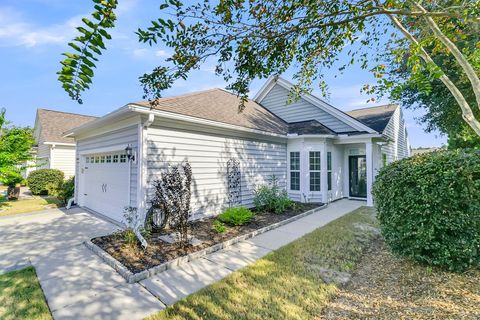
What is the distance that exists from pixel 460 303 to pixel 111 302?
4696 millimetres

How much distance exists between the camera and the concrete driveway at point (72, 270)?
3109mm

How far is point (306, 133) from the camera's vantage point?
409 inches

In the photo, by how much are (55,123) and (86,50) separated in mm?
21305

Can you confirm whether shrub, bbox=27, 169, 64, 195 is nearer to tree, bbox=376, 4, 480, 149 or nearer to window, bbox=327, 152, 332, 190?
window, bbox=327, 152, 332, 190

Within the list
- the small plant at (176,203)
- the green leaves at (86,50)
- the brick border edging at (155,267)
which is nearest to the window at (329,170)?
the brick border edging at (155,267)

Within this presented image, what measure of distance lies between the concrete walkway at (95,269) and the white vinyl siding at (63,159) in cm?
925

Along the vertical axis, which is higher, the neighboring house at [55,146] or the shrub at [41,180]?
the neighboring house at [55,146]

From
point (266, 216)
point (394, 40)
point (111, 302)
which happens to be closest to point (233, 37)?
point (111, 302)

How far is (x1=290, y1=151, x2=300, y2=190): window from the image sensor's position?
1077 centimetres

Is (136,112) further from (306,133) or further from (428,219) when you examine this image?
(306,133)

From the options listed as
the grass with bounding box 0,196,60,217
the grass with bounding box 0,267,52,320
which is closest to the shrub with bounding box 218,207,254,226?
the grass with bounding box 0,267,52,320

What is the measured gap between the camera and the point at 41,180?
13406 mm

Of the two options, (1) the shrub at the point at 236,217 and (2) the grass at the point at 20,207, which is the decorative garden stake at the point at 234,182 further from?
(2) the grass at the point at 20,207

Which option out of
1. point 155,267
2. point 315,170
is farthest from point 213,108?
point 155,267
